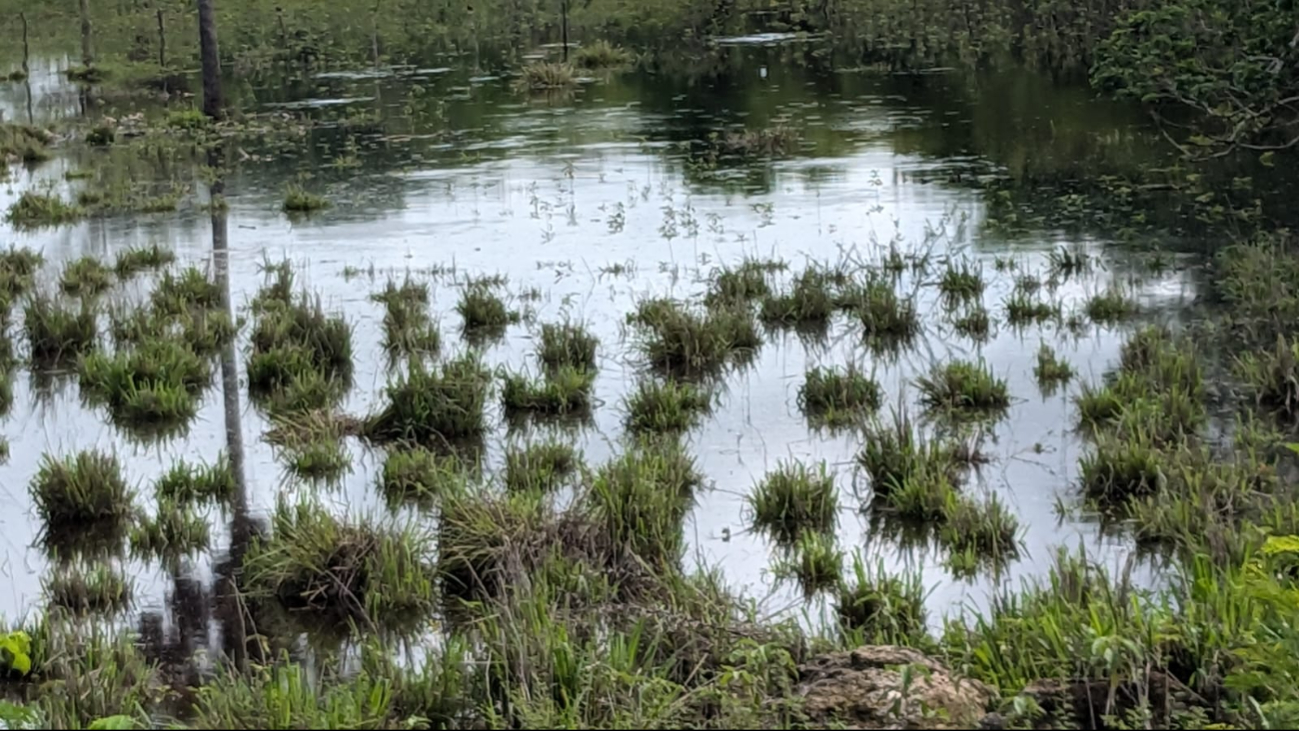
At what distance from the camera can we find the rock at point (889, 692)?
15.9 feet

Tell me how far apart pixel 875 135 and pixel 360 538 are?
15663mm

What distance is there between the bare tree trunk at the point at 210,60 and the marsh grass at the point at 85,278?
11.2 meters

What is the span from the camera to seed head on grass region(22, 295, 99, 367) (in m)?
12.2

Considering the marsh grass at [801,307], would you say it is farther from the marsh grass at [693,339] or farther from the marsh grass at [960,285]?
the marsh grass at [960,285]

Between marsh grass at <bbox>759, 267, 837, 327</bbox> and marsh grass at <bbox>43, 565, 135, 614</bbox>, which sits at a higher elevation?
marsh grass at <bbox>759, 267, 837, 327</bbox>

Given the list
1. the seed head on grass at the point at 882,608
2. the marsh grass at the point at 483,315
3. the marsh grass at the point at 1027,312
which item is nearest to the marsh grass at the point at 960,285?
the marsh grass at the point at 1027,312

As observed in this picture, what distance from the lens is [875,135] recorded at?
858 inches

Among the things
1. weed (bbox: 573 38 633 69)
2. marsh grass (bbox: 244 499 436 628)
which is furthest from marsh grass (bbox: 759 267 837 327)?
weed (bbox: 573 38 633 69)

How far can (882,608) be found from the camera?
6.37 meters

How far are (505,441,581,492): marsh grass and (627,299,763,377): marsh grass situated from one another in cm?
215

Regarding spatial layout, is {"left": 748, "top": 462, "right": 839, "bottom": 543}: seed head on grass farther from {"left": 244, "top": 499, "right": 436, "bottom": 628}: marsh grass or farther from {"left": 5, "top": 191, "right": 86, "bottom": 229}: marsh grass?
{"left": 5, "top": 191, "right": 86, "bottom": 229}: marsh grass

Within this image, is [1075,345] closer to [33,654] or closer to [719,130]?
[33,654]

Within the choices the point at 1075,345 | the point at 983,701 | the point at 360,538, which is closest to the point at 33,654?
the point at 360,538

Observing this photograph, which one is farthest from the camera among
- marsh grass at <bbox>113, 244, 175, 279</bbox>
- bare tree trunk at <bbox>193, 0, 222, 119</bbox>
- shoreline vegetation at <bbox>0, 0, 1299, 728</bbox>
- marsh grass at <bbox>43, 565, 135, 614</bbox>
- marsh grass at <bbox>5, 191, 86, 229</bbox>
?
bare tree trunk at <bbox>193, 0, 222, 119</bbox>
